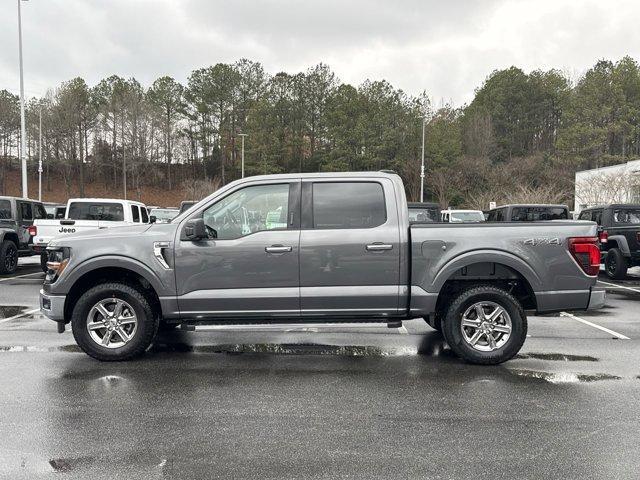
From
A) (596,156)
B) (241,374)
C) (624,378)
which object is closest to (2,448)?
(241,374)

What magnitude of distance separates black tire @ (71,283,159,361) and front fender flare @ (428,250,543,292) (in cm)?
311

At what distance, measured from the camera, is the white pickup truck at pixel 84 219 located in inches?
515

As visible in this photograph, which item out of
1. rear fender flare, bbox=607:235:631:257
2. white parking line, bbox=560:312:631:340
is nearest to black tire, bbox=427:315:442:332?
white parking line, bbox=560:312:631:340

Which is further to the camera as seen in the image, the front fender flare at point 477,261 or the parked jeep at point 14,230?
the parked jeep at point 14,230

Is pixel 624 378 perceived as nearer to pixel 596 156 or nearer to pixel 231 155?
pixel 596 156

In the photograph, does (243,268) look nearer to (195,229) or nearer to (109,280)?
(195,229)

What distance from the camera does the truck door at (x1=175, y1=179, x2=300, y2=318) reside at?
227 inches

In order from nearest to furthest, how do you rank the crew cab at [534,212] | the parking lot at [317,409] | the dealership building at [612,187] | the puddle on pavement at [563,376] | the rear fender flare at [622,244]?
the parking lot at [317,409] → the puddle on pavement at [563,376] → the rear fender flare at [622,244] → the crew cab at [534,212] → the dealership building at [612,187]

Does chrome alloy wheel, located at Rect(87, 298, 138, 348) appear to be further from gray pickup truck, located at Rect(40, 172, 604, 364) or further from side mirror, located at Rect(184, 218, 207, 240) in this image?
side mirror, located at Rect(184, 218, 207, 240)

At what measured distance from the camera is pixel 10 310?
360 inches

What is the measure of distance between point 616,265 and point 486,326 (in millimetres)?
9268

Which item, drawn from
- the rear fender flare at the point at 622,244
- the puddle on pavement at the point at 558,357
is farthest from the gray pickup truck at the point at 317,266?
the rear fender flare at the point at 622,244

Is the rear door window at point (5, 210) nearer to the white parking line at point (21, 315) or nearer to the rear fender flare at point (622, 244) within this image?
the white parking line at point (21, 315)

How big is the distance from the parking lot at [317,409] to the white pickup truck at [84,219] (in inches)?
246
